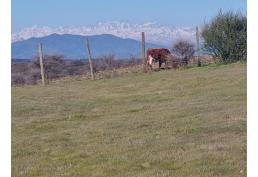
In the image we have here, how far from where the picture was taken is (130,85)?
1825cm

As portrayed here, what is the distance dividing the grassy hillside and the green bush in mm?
8168

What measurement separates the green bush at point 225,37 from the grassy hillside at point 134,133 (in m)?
8.17

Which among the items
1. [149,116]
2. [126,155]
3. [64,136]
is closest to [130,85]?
[149,116]

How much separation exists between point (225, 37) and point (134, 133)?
56.7 ft

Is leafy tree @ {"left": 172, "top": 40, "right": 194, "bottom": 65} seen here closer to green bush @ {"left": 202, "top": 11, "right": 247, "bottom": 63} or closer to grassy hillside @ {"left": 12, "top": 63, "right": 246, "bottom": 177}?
green bush @ {"left": 202, "top": 11, "right": 247, "bottom": 63}

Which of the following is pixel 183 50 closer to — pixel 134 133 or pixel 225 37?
pixel 225 37

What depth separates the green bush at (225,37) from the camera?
23688 mm

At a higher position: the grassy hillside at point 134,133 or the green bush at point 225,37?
the green bush at point 225,37

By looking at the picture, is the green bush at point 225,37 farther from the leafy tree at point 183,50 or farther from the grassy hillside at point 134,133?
the grassy hillside at point 134,133

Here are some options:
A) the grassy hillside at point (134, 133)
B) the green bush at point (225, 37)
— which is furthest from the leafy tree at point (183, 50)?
the grassy hillside at point (134, 133)

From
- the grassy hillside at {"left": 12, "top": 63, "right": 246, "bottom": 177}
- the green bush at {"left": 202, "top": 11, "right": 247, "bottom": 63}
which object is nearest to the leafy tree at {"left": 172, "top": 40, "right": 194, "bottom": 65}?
the green bush at {"left": 202, "top": 11, "right": 247, "bottom": 63}

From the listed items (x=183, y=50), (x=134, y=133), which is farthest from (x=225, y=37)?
(x=134, y=133)
